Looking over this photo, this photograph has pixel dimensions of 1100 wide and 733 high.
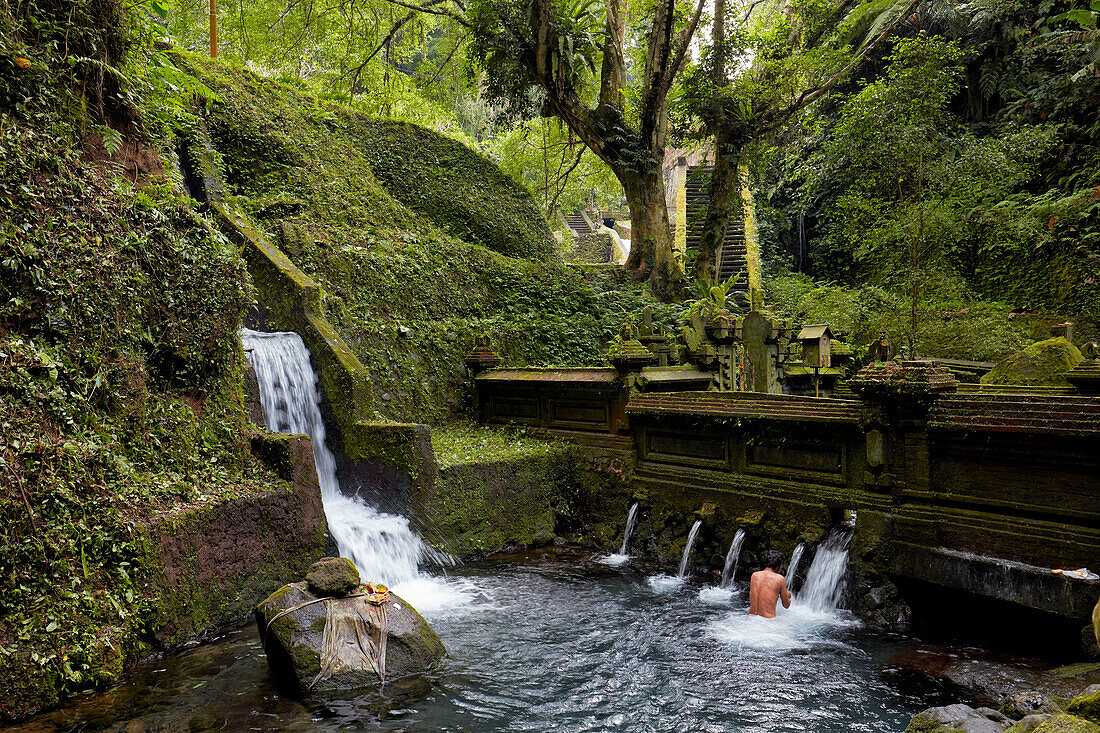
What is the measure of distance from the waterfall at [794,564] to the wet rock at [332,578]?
4.72 meters

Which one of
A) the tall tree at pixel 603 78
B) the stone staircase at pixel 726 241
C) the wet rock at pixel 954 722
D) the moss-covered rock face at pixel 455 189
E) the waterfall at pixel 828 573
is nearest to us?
the wet rock at pixel 954 722

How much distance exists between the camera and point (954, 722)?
3.88 metres

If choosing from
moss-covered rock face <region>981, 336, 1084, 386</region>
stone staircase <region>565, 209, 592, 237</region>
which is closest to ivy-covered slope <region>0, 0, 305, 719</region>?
moss-covered rock face <region>981, 336, 1084, 386</region>

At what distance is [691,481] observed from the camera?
910cm

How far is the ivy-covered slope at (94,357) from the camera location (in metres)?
5.09

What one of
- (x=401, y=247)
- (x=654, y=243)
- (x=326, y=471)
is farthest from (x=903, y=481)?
(x=654, y=243)

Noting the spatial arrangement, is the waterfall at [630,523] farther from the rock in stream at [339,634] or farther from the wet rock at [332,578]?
the wet rock at [332,578]

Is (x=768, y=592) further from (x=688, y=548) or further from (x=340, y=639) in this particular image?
(x=340, y=639)

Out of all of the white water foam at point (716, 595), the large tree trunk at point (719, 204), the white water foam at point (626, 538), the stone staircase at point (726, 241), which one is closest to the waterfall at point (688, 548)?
the white water foam at point (716, 595)

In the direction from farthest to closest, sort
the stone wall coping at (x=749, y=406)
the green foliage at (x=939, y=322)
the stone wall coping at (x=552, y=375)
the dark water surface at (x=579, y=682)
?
1. the green foliage at (x=939, y=322)
2. the stone wall coping at (x=552, y=375)
3. the stone wall coping at (x=749, y=406)
4. the dark water surface at (x=579, y=682)

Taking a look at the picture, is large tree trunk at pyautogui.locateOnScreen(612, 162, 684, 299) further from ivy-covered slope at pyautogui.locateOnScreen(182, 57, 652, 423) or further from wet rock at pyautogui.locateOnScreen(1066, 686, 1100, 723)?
wet rock at pyautogui.locateOnScreen(1066, 686, 1100, 723)

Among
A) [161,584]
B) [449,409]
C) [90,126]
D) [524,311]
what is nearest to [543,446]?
[449,409]

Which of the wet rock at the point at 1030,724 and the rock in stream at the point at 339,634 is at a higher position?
the wet rock at the point at 1030,724

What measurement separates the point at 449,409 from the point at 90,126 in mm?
7020
